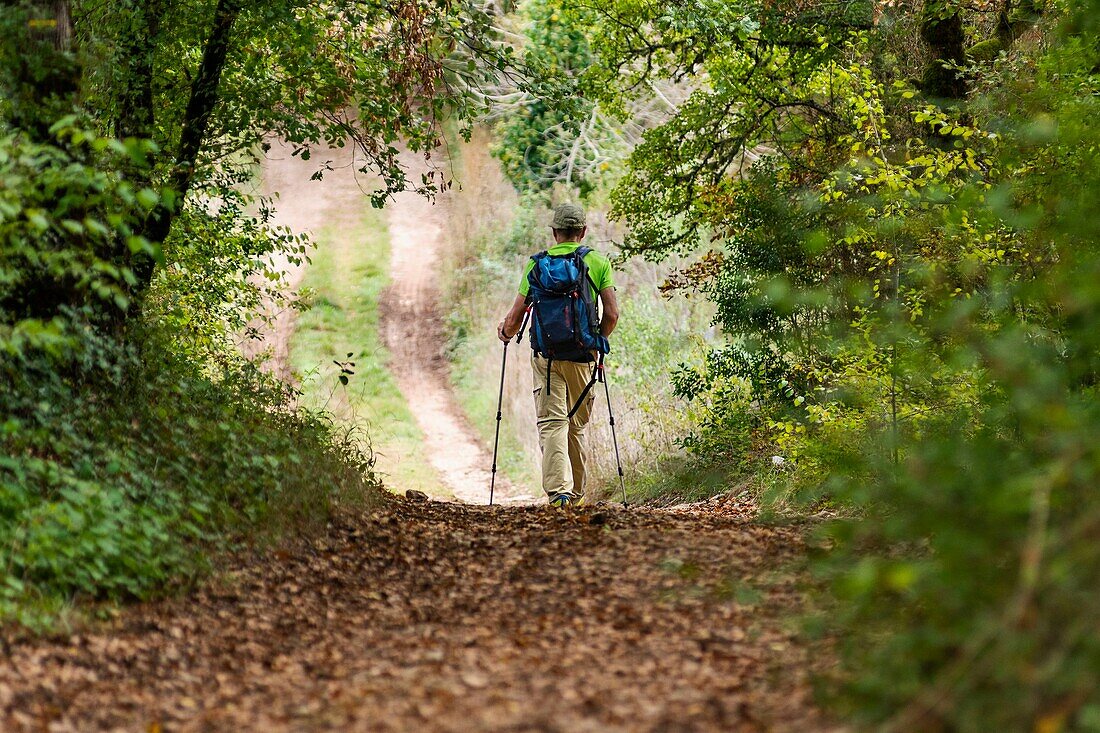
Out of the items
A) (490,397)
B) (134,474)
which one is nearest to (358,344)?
(490,397)

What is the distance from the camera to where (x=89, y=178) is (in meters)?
4.34

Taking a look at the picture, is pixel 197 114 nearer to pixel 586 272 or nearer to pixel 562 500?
pixel 586 272

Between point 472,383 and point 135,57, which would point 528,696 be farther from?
point 472,383

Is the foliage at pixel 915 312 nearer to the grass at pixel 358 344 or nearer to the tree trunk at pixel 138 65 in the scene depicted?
the tree trunk at pixel 138 65

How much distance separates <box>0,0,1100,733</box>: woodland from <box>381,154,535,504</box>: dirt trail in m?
4.25

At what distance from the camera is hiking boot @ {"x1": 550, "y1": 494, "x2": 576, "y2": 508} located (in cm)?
811

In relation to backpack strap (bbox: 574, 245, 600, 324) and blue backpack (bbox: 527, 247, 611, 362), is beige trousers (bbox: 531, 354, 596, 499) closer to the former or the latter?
blue backpack (bbox: 527, 247, 611, 362)

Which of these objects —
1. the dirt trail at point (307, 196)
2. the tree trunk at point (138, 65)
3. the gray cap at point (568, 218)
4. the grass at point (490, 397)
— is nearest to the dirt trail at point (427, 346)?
the grass at point (490, 397)

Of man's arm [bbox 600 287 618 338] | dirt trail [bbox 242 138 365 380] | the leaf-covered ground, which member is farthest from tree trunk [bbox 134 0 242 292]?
dirt trail [bbox 242 138 365 380]

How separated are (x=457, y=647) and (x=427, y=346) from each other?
18759 millimetres

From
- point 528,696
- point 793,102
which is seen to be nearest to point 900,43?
point 793,102

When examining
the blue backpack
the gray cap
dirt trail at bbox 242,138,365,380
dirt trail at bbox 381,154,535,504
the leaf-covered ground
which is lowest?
the leaf-covered ground

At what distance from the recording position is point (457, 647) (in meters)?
4.23

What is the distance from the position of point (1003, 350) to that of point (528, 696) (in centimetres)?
180
